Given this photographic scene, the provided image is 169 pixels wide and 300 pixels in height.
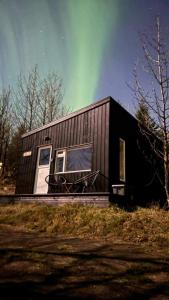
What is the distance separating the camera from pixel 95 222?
691cm

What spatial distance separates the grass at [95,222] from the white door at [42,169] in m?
2.98

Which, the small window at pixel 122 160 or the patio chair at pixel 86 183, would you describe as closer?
the patio chair at pixel 86 183

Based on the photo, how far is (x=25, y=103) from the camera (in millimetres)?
25641

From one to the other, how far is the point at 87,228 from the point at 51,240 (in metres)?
1.29

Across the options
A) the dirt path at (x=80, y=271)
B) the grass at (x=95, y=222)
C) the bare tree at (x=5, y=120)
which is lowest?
the dirt path at (x=80, y=271)

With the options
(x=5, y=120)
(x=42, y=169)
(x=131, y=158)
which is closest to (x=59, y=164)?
(x=42, y=169)

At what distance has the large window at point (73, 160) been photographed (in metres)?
10.4

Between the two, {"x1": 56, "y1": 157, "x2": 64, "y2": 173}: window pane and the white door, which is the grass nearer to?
{"x1": 56, "y1": 157, "x2": 64, "y2": 173}: window pane

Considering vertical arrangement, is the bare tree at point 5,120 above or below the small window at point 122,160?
above

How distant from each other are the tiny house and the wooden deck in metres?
0.98

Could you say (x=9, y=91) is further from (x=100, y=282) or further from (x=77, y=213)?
(x=100, y=282)

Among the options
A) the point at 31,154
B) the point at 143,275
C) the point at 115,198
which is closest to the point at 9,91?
the point at 31,154

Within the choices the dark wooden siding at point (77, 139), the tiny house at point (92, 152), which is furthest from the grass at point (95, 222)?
the dark wooden siding at point (77, 139)

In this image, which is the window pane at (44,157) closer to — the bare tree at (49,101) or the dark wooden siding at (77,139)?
the dark wooden siding at (77,139)
